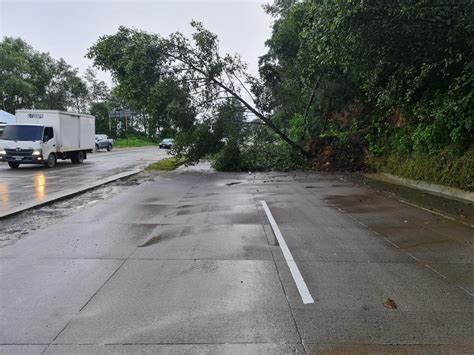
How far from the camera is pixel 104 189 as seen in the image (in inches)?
595

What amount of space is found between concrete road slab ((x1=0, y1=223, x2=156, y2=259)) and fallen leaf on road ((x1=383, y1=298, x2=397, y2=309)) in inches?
147

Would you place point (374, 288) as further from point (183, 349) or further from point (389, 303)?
point (183, 349)

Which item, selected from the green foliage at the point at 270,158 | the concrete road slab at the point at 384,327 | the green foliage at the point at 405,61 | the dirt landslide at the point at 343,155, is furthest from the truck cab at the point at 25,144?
the concrete road slab at the point at 384,327

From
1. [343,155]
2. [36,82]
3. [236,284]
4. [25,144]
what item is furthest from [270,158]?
[36,82]

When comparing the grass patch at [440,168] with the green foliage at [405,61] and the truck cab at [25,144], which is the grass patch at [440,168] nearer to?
the green foliage at [405,61]

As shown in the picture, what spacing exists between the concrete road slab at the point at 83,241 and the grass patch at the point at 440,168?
30.2 ft

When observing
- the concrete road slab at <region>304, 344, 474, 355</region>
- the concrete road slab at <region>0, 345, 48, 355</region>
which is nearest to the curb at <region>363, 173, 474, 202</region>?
the concrete road slab at <region>304, 344, 474, 355</region>

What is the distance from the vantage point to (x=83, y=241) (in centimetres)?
748

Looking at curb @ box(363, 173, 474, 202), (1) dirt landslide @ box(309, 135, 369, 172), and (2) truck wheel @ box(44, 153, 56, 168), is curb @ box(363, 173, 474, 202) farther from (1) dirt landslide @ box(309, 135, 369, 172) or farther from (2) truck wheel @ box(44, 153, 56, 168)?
(2) truck wheel @ box(44, 153, 56, 168)

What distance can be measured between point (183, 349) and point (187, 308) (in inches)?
34.6

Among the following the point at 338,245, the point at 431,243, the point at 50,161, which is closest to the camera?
the point at 338,245

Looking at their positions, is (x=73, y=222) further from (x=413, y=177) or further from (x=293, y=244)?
(x=413, y=177)

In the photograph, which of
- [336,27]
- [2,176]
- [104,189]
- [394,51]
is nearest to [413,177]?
[394,51]

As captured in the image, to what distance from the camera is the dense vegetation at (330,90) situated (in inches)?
472
